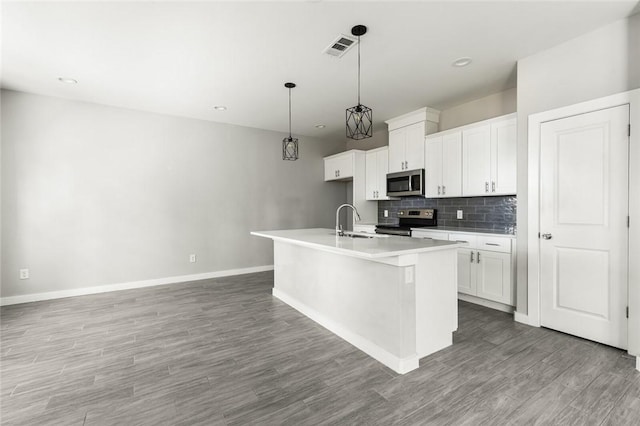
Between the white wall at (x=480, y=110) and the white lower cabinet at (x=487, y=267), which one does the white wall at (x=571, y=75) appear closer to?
the white lower cabinet at (x=487, y=267)

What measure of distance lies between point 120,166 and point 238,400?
413 centimetres

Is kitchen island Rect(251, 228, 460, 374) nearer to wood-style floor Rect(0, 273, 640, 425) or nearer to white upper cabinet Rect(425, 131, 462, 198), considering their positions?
wood-style floor Rect(0, 273, 640, 425)

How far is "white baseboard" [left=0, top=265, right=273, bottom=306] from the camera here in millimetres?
3991

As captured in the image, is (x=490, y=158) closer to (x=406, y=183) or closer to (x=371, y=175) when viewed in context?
(x=406, y=183)

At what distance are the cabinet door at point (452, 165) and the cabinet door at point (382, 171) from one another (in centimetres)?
114

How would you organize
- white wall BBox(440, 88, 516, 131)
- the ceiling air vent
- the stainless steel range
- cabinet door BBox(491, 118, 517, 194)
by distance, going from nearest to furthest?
the ceiling air vent < cabinet door BBox(491, 118, 517, 194) < white wall BBox(440, 88, 516, 131) < the stainless steel range

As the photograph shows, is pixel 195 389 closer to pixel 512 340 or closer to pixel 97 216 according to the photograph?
pixel 512 340

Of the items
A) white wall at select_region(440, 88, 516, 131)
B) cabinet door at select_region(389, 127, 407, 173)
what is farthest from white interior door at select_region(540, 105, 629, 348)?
cabinet door at select_region(389, 127, 407, 173)

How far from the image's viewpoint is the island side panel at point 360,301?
2238 millimetres

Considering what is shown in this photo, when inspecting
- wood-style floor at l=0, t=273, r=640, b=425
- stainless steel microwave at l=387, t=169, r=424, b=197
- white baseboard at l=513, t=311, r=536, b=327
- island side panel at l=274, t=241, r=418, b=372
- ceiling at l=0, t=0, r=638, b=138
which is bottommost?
wood-style floor at l=0, t=273, r=640, b=425

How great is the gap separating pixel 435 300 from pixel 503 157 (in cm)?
218

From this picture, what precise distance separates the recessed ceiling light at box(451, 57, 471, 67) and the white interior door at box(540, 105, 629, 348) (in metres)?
1.00

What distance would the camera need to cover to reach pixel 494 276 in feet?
11.4

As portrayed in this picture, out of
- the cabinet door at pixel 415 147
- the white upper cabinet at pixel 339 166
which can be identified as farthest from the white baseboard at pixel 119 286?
the cabinet door at pixel 415 147
